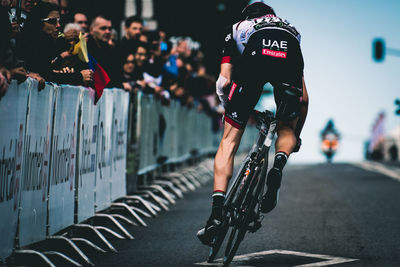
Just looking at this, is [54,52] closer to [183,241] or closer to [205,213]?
[183,241]

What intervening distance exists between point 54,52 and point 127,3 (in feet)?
42.6

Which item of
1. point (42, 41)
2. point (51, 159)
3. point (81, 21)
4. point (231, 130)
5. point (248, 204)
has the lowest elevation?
point (248, 204)

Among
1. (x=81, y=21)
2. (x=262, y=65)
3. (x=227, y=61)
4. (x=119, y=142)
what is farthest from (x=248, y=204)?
(x=81, y=21)

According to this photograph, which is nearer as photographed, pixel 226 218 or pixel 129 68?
pixel 226 218

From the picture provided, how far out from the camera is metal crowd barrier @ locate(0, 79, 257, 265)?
20.4 feet

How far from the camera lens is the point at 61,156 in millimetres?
7582

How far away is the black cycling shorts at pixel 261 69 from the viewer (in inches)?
250

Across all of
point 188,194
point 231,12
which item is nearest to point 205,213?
point 188,194

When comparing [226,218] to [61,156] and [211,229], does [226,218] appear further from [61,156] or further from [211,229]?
[61,156]

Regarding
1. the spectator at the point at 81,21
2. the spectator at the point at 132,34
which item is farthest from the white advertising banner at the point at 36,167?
the spectator at the point at 132,34

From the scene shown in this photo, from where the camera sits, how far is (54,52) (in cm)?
772

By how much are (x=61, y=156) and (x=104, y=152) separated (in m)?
1.91

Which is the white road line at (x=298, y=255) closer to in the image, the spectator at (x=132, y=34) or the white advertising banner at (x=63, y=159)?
the white advertising banner at (x=63, y=159)

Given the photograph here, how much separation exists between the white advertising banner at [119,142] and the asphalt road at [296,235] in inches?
→ 24.3
